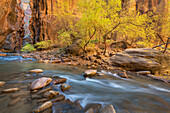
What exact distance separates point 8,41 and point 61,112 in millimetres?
30256

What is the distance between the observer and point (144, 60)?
539cm

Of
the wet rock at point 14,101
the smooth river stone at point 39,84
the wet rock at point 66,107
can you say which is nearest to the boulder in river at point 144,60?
the wet rock at point 66,107

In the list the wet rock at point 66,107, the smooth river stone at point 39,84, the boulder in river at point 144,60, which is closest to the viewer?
the wet rock at point 66,107

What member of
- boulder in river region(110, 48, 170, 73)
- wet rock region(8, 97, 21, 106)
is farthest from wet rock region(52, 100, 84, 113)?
boulder in river region(110, 48, 170, 73)

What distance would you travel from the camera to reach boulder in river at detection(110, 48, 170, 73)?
5.23 meters

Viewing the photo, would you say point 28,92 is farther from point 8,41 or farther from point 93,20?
point 8,41

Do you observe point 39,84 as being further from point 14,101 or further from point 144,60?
point 144,60

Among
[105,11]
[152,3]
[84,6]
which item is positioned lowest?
[105,11]

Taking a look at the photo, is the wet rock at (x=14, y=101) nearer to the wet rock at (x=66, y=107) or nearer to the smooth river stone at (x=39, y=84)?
the smooth river stone at (x=39, y=84)

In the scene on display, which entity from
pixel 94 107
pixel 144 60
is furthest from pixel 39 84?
pixel 144 60

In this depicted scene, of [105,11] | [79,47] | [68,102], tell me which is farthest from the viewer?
[79,47]

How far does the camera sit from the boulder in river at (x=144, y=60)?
17.1ft

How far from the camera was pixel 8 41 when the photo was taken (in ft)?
71.4

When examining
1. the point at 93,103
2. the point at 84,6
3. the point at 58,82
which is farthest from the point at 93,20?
the point at 93,103
